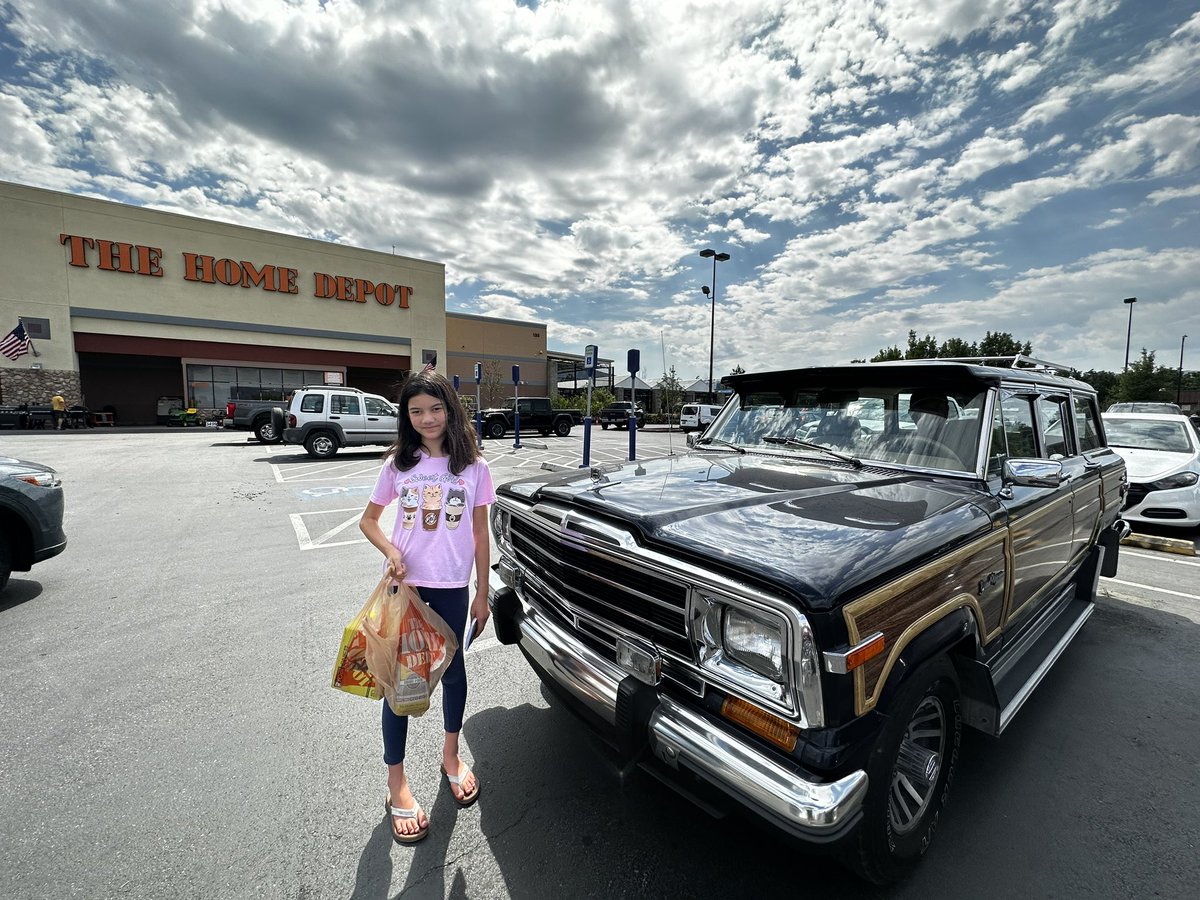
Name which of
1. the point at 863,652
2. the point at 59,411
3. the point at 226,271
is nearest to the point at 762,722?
the point at 863,652

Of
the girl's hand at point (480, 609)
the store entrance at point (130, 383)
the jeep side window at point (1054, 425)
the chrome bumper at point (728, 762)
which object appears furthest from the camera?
the store entrance at point (130, 383)

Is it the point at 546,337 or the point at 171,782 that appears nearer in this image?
the point at 171,782

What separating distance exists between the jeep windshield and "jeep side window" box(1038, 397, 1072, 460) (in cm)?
92

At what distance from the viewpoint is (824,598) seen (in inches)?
58.4

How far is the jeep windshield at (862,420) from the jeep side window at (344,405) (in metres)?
13.3

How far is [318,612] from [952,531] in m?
4.40

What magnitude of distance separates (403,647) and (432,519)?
51 centimetres

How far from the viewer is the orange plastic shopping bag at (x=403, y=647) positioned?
2025 mm

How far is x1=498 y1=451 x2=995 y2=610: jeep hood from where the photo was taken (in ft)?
5.37

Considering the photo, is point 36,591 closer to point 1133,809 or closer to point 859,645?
point 859,645

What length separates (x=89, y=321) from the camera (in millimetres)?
26328

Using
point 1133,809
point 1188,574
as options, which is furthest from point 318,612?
point 1188,574

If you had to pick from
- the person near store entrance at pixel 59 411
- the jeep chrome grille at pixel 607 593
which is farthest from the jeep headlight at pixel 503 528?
the person near store entrance at pixel 59 411

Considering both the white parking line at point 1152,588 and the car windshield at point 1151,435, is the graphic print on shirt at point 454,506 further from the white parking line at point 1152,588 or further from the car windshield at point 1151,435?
the car windshield at point 1151,435
